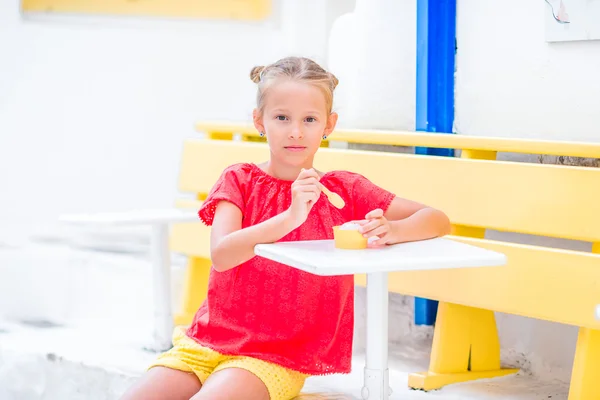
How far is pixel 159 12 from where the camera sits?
14.4 ft

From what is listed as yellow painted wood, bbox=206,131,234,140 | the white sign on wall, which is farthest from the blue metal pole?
yellow painted wood, bbox=206,131,234,140

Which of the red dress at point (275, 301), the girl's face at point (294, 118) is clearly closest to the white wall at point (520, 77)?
the red dress at point (275, 301)

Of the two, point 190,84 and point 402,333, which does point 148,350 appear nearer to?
point 402,333

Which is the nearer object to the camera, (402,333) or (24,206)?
(402,333)

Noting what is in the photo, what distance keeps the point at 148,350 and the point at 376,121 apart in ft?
3.20

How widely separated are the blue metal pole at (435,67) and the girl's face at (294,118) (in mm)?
779

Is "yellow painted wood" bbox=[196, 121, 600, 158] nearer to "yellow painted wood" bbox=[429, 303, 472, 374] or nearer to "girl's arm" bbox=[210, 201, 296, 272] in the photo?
"yellow painted wood" bbox=[429, 303, 472, 374]

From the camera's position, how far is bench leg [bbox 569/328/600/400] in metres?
2.38

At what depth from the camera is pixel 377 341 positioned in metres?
2.14

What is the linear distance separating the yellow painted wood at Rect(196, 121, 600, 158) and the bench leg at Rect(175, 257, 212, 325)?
1.48 feet

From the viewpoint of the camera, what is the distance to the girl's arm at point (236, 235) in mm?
2107

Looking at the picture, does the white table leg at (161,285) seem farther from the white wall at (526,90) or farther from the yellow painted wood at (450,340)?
the white wall at (526,90)

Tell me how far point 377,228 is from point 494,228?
60 centimetres

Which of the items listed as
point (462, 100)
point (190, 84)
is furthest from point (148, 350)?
point (190, 84)
